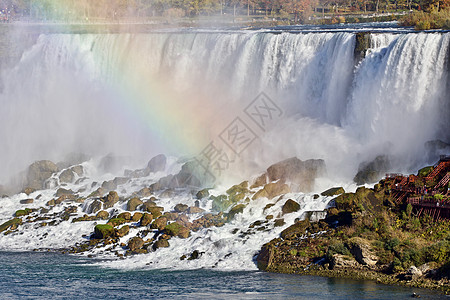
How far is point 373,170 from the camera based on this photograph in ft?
105

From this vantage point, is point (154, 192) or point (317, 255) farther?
point (154, 192)

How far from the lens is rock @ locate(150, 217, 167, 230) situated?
31.0 meters

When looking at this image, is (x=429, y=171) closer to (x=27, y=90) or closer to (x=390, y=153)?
(x=390, y=153)

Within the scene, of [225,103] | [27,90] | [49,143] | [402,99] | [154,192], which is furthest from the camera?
[27,90]

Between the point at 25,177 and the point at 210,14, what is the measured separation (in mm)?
45627

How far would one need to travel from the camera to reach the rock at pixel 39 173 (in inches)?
1564

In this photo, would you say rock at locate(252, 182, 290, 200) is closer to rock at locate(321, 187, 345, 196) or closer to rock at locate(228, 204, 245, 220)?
rock at locate(228, 204, 245, 220)

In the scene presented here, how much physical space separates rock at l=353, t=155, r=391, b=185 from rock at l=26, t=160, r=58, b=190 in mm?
17998

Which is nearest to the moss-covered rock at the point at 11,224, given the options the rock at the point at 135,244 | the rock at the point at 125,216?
the rock at the point at 125,216

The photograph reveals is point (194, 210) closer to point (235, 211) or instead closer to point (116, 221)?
point (235, 211)

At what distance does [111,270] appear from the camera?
27.2 m

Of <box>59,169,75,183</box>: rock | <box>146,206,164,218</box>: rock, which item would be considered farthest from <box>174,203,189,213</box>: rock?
<box>59,169,75,183</box>: rock

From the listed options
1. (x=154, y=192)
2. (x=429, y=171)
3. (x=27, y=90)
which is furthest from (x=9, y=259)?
(x=27, y=90)

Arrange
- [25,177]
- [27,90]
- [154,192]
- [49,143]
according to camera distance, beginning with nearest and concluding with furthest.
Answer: [154,192] → [25,177] → [49,143] → [27,90]
